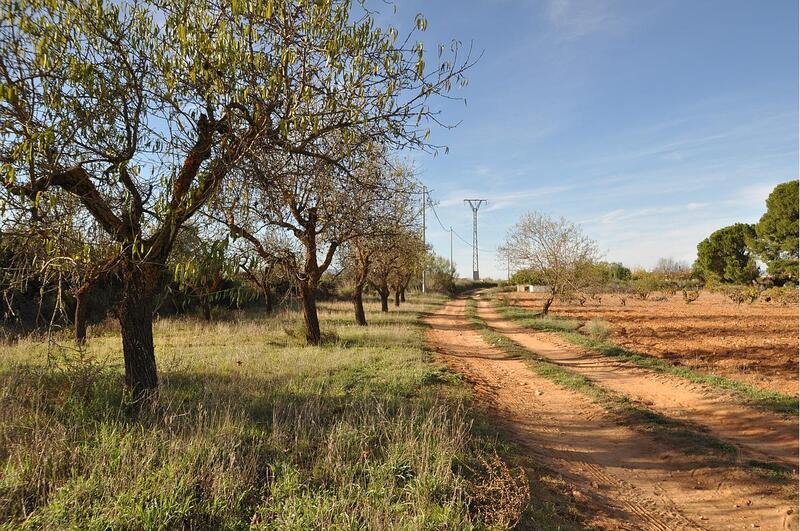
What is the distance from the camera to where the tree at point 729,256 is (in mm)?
43031

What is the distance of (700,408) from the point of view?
8367 millimetres

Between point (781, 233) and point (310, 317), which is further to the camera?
point (781, 233)

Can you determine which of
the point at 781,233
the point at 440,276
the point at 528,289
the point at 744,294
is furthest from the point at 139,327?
the point at 528,289

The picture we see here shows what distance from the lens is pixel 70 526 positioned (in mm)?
3275

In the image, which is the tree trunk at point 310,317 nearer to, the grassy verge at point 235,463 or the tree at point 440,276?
the grassy verge at point 235,463

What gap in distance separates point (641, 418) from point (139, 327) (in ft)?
27.0

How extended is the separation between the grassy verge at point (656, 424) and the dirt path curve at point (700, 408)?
275mm

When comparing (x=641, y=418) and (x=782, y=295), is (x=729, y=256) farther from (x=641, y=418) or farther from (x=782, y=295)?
(x=641, y=418)

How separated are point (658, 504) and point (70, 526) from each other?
5602 mm

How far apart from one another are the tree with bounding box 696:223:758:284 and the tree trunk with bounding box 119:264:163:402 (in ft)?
166

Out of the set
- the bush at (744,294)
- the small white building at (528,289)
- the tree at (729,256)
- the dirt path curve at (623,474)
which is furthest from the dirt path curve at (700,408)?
the small white building at (528,289)

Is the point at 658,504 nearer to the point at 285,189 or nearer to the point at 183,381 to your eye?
the point at 285,189

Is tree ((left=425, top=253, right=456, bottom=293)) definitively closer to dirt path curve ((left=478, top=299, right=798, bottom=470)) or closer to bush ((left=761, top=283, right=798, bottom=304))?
bush ((left=761, top=283, right=798, bottom=304))

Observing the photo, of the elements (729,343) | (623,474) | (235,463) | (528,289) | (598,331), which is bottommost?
(623,474)
